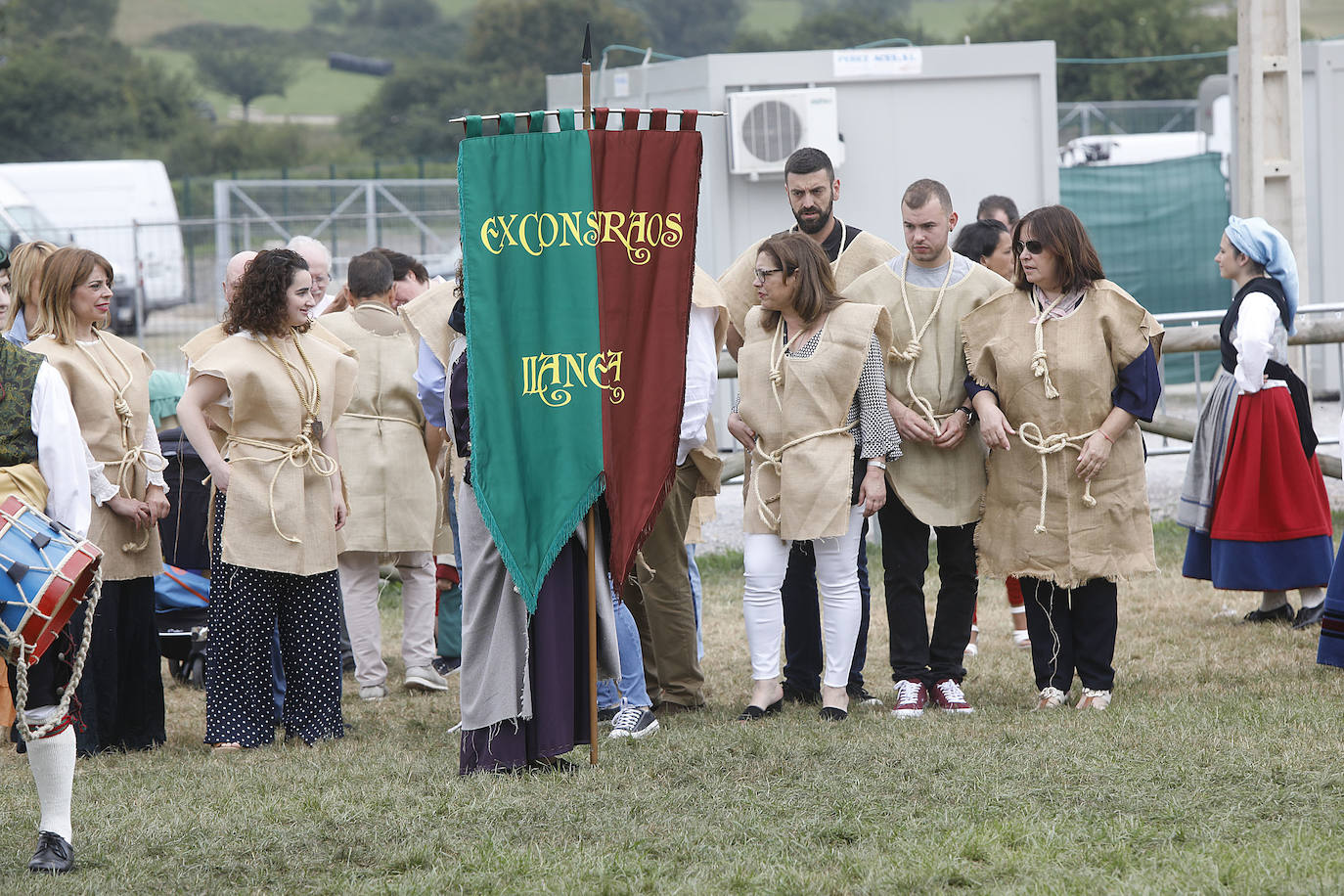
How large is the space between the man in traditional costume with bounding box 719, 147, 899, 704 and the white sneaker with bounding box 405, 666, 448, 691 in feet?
5.48

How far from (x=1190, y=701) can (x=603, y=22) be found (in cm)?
6703

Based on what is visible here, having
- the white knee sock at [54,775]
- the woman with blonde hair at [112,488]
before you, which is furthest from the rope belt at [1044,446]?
the white knee sock at [54,775]

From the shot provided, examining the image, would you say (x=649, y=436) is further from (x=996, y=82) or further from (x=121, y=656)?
(x=996, y=82)

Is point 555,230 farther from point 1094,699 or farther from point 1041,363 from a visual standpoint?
point 1094,699

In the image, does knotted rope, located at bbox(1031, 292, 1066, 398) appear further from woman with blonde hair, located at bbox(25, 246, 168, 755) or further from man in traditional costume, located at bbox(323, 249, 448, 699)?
woman with blonde hair, located at bbox(25, 246, 168, 755)

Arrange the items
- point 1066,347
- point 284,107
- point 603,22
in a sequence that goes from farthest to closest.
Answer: point 284,107
point 603,22
point 1066,347

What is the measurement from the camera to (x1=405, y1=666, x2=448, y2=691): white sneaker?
700 centimetres

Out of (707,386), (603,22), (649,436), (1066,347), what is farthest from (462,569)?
(603,22)

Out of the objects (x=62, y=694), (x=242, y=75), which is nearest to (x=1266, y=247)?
(x=62, y=694)

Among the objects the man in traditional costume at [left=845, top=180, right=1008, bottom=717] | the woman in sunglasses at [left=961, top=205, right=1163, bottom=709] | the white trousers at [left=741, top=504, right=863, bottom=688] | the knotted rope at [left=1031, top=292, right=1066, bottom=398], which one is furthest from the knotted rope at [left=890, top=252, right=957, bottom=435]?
the white trousers at [left=741, top=504, right=863, bottom=688]

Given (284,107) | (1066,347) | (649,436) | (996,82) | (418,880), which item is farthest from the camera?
(284,107)

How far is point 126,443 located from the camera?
5.89 meters

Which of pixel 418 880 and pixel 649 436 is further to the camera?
pixel 649 436

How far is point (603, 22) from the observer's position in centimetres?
6969
